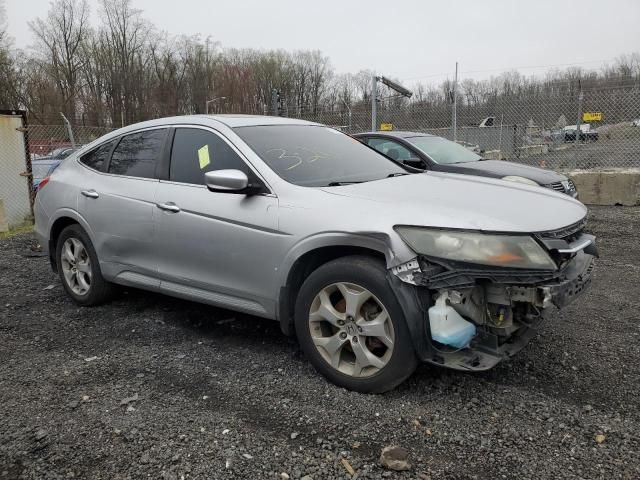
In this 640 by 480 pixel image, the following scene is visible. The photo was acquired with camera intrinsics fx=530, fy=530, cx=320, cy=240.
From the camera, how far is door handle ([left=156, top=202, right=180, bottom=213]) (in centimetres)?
Result: 371

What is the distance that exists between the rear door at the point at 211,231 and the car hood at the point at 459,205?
54 cm

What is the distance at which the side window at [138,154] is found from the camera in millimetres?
4105

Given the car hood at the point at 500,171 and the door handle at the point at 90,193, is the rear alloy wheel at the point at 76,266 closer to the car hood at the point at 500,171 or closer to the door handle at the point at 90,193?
the door handle at the point at 90,193

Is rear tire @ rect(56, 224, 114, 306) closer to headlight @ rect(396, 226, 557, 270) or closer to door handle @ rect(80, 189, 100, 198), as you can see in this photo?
door handle @ rect(80, 189, 100, 198)

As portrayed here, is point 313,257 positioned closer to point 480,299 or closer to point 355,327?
point 355,327

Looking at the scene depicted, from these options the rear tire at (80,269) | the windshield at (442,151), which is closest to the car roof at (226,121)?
the rear tire at (80,269)

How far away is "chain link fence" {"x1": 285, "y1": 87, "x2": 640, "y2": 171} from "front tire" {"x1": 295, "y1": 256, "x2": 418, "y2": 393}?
10.7 m

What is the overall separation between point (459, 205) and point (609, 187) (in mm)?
8355

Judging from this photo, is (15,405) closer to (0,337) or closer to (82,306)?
(0,337)

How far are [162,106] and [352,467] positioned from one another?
192ft

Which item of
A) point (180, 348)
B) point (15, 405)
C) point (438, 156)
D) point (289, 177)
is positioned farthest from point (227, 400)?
point (438, 156)

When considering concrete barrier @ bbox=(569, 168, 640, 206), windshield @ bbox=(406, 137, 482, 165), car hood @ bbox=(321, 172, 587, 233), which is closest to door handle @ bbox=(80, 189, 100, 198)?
car hood @ bbox=(321, 172, 587, 233)

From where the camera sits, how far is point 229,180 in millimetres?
3230

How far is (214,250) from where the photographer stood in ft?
11.5
